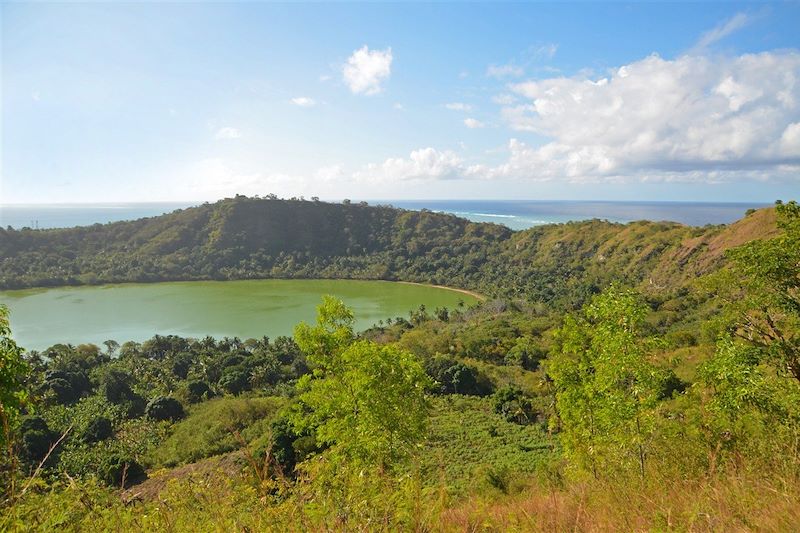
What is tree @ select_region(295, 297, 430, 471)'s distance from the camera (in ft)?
29.5

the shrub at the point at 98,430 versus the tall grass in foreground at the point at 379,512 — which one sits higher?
the tall grass in foreground at the point at 379,512

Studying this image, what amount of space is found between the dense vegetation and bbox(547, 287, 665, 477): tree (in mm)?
37

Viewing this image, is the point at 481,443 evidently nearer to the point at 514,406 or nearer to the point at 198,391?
the point at 514,406

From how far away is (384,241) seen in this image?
128 meters

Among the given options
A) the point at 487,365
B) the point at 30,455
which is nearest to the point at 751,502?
the point at 30,455

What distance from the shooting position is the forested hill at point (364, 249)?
3044 inches

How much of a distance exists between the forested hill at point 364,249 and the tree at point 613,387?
196 ft

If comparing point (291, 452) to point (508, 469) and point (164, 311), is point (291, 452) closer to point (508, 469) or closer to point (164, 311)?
point (508, 469)

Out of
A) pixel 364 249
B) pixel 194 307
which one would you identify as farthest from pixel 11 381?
pixel 364 249

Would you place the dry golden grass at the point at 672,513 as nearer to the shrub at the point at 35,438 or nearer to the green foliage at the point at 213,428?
the green foliage at the point at 213,428

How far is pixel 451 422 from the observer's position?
28266mm

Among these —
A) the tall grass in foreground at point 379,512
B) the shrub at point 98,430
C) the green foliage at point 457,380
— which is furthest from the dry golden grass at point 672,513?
the shrub at point 98,430

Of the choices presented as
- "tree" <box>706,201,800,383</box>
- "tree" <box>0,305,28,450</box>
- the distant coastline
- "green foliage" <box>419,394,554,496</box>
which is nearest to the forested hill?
the distant coastline

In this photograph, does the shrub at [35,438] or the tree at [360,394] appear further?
the shrub at [35,438]
